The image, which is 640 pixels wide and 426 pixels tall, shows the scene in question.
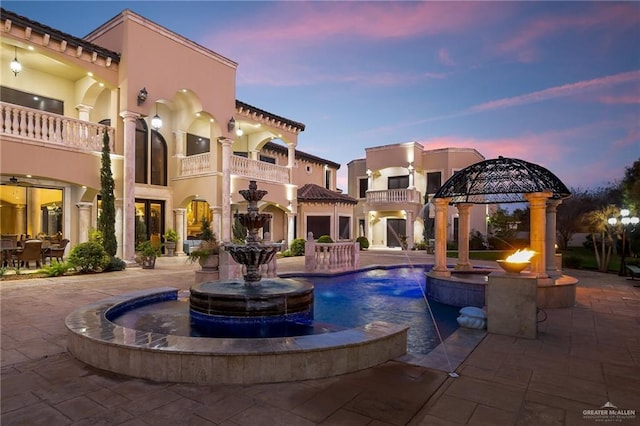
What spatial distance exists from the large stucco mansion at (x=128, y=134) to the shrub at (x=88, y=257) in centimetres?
158

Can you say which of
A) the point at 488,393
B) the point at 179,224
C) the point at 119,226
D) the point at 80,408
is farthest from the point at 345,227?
the point at 80,408

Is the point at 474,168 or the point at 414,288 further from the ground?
the point at 474,168

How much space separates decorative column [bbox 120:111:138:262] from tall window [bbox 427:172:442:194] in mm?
22164

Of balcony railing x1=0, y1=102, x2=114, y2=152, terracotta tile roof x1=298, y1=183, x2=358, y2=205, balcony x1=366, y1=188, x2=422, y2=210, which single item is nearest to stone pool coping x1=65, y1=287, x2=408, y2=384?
balcony railing x1=0, y1=102, x2=114, y2=152

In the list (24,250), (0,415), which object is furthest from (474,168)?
(24,250)

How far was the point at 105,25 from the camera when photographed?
47.6 feet

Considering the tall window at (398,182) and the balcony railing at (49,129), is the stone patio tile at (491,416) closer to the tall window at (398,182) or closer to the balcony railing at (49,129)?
the balcony railing at (49,129)

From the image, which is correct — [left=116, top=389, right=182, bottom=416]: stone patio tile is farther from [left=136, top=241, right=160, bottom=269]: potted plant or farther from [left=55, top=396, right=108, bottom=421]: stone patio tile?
[left=136, top=241, right=160, bottom=269]: potted plant

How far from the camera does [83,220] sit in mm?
14281

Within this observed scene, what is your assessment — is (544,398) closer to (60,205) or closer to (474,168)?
(474,168)

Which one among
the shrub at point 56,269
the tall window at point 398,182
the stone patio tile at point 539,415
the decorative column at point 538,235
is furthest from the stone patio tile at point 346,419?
the tall window at point 398,182

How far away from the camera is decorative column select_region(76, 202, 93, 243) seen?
14.1 metres

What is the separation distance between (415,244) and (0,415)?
83.5ft

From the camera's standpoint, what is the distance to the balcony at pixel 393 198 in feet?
87.0
